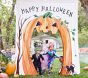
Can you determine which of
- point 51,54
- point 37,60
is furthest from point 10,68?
point 51,54

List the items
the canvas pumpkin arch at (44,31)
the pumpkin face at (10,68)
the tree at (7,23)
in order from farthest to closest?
the tree at (7,23)
the canvas pumpkin arch at (44,31)
the pumpkin face at (10,68)

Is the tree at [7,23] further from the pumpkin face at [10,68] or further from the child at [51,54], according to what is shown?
the pumpkin face at [10,68]

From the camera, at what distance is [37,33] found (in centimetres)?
421

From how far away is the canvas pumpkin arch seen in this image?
13.7 feet

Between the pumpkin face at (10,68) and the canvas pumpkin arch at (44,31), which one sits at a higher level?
the canvas pumpkin arch at (44,31)

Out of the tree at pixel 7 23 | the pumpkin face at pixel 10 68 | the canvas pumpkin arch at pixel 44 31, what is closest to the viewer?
the pumpkin face at pixel 10 68

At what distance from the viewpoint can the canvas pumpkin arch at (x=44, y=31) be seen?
4.16 m

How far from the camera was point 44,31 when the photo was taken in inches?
165

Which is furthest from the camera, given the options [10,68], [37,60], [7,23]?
[7,23]

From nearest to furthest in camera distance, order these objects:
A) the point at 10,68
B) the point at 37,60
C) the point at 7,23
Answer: the point at 10,68
the point at 37,60
the point at 7,23

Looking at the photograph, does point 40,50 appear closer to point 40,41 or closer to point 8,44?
point 40,41

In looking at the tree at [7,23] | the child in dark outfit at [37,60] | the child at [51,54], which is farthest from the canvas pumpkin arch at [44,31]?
the tree at [7,23]

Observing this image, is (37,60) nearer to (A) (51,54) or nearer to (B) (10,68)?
(A) (51,54)

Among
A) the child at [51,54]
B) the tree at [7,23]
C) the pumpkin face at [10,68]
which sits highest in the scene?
the tree at [7,23]
